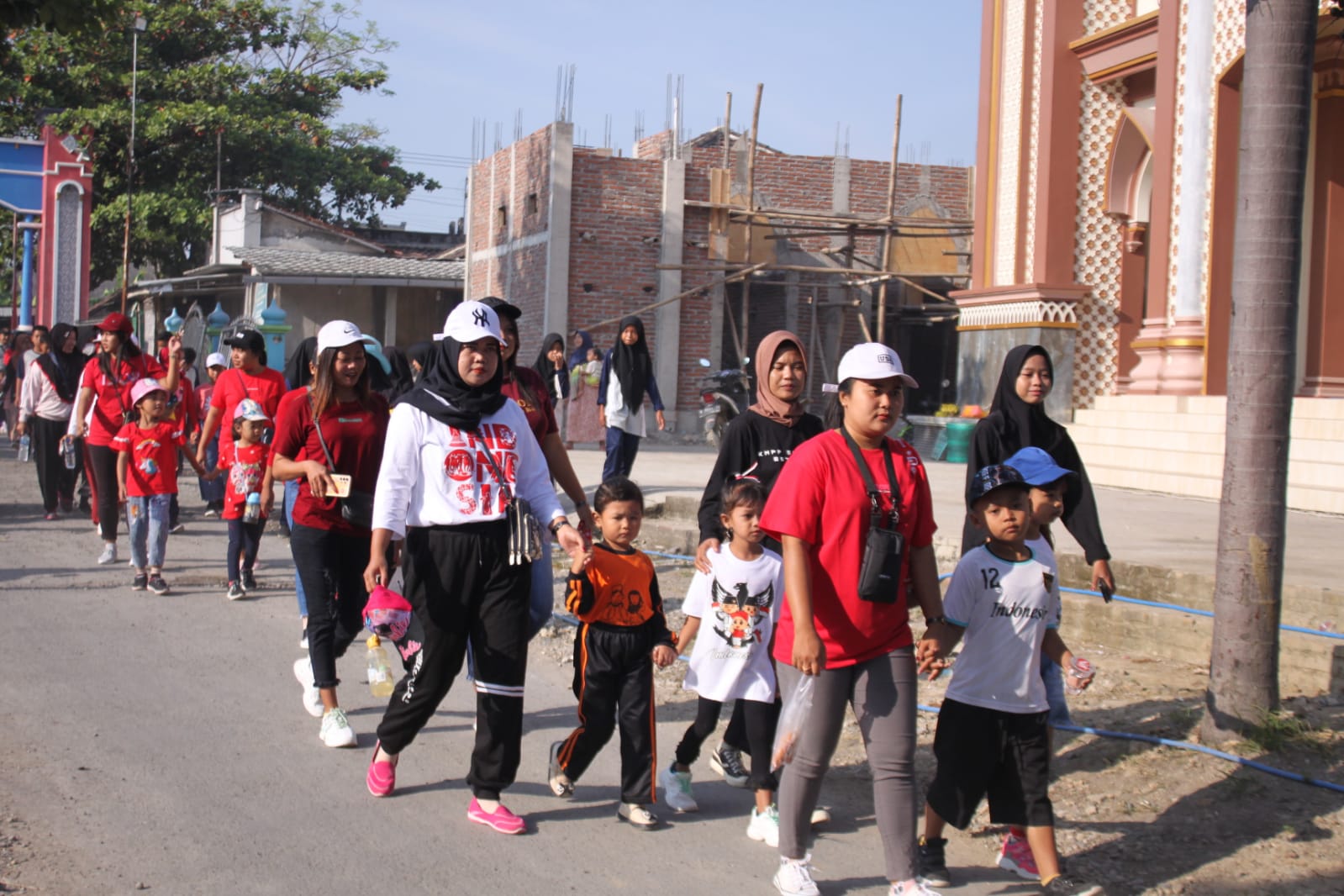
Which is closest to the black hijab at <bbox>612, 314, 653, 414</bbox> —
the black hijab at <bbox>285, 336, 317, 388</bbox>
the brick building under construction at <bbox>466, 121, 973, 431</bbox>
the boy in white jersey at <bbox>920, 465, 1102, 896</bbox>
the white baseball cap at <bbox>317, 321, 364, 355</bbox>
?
the black hijab at <bbox>285, 336, 317, 388</bbox>

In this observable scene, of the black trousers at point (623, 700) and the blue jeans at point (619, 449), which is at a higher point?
the blue jeans at point (619, 449)

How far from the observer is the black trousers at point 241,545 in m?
9.30

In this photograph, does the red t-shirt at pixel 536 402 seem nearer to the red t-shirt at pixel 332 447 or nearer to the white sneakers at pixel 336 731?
the red t-shirt at pixel 332 447

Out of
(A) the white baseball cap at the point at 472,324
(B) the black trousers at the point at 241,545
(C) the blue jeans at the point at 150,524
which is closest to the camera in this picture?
(A) the white baseball cap at the point at 472,324

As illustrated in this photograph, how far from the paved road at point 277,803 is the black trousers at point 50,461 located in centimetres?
600

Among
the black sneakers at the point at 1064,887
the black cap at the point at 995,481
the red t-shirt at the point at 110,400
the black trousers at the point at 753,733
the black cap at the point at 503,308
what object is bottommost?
the black sneakers at the point at 1064,887

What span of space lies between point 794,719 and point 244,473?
589 cm

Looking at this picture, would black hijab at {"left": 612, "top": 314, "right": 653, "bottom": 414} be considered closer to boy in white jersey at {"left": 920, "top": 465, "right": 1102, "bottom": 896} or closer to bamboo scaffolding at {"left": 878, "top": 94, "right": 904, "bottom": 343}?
boy in white jersey at {"left": 920, "top": 465, "right": 1102, "bottom": 896}

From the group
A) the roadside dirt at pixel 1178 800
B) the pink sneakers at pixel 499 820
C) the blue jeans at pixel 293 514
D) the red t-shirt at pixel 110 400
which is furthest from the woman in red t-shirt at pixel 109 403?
the roadside dirt at pixel 1178 800

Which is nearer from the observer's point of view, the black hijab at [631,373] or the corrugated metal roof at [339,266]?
the black hijab at [631,373]

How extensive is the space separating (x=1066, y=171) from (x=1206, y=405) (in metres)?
→ 4.43

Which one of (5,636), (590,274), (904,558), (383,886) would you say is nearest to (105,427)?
(5,636)

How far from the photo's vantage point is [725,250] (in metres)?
24.9

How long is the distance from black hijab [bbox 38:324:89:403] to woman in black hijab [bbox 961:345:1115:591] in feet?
35.2
